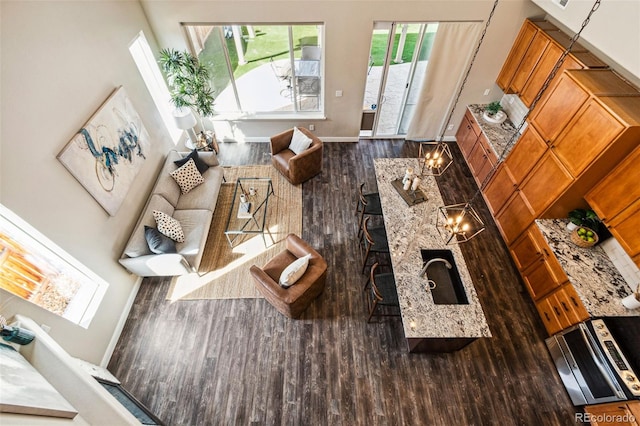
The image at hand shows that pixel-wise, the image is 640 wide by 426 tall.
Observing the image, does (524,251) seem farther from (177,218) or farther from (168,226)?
(177,218)

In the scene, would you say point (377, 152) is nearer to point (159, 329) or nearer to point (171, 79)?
point (171, 79)

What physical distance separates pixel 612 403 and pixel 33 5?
283 inches

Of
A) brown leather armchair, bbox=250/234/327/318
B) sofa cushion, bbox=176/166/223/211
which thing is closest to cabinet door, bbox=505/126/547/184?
brown leather armchair, bbox=250/234/327/318

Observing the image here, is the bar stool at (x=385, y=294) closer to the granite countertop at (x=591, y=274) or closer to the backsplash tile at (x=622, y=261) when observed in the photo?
the granite countertop at (x=591, y=274)

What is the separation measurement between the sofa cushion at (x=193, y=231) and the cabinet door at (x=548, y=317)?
16.1ft

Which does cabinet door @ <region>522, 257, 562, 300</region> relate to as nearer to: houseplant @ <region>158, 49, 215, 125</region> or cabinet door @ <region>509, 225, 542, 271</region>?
cabinet door @ <region>509, 225, 542, 271</region>

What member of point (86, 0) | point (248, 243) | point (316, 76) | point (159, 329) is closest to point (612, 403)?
point (248, 243)

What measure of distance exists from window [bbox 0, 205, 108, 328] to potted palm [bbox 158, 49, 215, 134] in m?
3.17

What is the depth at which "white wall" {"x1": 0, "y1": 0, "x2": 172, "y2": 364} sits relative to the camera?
2777 mm

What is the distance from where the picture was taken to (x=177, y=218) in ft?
15.6

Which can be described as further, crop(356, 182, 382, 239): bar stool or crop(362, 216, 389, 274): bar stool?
crop(356, 182, 382, 239): bar stool

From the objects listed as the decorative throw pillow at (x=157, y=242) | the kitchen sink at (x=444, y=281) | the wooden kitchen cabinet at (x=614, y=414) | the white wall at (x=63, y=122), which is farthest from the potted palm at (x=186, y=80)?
the wooden kitchen cabinet at (x=614, y=414)

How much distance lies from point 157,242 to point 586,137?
5451 millimetres

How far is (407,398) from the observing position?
354cm
